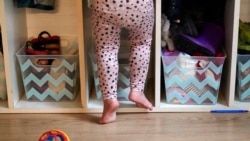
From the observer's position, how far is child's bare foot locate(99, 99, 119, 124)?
5.03ft

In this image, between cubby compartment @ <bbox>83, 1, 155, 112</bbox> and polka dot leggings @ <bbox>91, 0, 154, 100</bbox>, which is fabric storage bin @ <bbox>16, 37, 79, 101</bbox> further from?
polka dot leggings @ <bbox>91, 0, 154, 100</bbox>

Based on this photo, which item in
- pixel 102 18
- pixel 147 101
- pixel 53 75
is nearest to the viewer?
pixel 102 18

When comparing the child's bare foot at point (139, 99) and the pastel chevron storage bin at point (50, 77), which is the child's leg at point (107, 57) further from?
the pastel chevron storage bin at point (50, 77)

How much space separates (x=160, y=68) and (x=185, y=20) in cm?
23

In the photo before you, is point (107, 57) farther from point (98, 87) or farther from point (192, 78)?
point (192, 78)

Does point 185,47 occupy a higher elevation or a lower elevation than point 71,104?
higher

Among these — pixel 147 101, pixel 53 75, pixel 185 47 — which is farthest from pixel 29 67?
pixel 185 47

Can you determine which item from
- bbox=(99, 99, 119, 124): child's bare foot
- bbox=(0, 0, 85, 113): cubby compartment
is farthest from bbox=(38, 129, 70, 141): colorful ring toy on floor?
bbox=(0, 0, 85, 113): cubby compartment

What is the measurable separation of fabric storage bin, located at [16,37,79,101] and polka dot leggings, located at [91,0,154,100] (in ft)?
0.71

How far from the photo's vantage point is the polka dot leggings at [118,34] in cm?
142

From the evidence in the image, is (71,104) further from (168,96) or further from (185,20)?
(185,20)

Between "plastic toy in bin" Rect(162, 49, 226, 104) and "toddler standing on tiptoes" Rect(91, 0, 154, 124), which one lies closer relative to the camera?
"toddler standing on tiptoes" Rect(91, 0, 154, 124)

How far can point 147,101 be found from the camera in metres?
1.61

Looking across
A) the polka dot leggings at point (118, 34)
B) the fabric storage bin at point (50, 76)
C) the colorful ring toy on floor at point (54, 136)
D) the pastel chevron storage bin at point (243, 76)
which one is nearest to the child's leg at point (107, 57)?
the polka dot leggings at point (118, 34)
